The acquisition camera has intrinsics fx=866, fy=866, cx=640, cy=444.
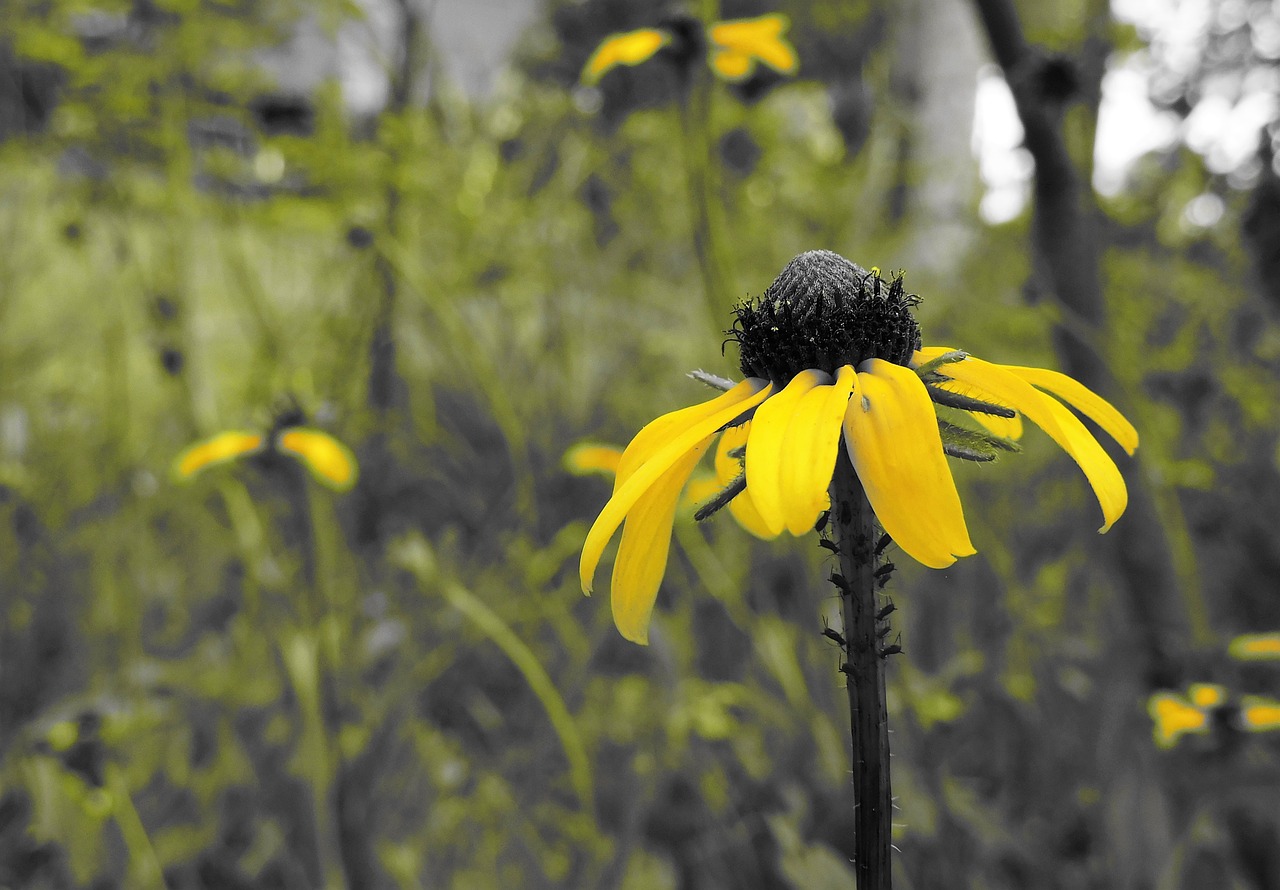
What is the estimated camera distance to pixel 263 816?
1.26m

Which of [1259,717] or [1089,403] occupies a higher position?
[1089,403]

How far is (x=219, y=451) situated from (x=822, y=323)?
0.70 meters

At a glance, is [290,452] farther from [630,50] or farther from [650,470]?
[650,470]

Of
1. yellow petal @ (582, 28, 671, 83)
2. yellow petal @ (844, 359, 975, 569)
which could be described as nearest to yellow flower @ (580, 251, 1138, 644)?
yellow petal @ (844, 359, 975, 569)

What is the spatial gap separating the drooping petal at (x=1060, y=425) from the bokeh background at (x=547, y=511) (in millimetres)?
124

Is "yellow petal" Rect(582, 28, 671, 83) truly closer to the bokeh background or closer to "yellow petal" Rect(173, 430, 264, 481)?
the bokeh background

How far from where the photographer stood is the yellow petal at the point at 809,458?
0.29 m

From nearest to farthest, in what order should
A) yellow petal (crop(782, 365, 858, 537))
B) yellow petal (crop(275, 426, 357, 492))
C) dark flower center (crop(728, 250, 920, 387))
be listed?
yellow petal (crop(782, 365, 858, 537)) → dark flower center (crop(728, 250, 920, 387)) → yellow petal (crop(275, 426, 357, 492))

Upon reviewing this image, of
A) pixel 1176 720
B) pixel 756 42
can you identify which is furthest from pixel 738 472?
pixel 756 42

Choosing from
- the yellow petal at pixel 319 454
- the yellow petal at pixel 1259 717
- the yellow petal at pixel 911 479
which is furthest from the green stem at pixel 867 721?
the yellow petal at pixel 319 454

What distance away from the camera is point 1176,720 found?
714 mm

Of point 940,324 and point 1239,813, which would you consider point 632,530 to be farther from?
point 940,324

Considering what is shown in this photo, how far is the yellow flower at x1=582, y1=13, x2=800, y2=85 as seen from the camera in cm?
89

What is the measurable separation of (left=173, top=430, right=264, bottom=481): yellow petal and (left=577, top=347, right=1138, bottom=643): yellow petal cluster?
2.04ft
